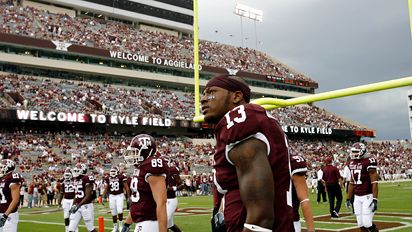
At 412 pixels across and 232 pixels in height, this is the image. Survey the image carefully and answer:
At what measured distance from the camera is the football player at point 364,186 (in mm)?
8094

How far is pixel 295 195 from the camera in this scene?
5691mm

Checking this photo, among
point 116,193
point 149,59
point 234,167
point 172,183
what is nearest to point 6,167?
point 172,183

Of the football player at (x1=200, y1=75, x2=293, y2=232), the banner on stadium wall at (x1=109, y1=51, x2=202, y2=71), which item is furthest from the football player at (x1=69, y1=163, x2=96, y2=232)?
the banner on stadium wall at (x1=109, y1=51, x2=202, y2=71)

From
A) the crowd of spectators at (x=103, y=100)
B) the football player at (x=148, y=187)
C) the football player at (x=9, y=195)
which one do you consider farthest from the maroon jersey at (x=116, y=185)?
the crowd of spectators at (x=103, y=100)

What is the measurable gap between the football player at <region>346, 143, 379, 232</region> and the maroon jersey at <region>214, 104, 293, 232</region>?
631 centimetres

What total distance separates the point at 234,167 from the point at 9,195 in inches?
232

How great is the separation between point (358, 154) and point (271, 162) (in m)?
6.70

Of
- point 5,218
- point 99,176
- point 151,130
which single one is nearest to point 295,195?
point 5,218

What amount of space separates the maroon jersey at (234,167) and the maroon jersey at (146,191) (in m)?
2.61

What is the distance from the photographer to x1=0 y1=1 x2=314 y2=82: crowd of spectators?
4400 centimetres

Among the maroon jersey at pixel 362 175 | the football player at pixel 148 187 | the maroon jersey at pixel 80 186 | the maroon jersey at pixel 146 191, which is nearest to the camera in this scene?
the football player at pixel 148 187

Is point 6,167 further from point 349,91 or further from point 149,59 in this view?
point 149,59

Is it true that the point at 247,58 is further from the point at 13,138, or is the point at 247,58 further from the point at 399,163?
the point at 13,138

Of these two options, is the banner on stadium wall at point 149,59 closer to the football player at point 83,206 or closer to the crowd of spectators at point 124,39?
the crowd of spectators at point 124,39
